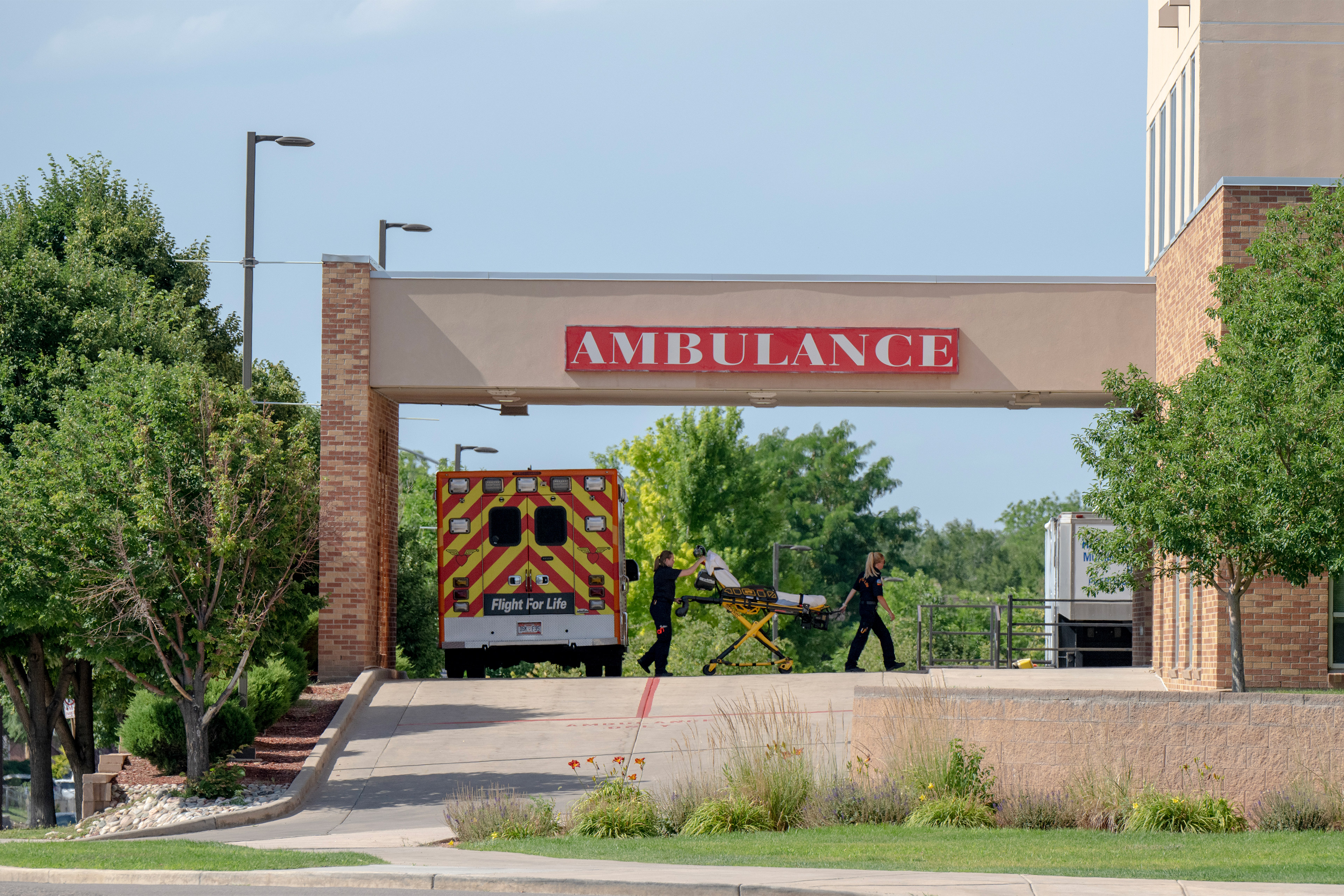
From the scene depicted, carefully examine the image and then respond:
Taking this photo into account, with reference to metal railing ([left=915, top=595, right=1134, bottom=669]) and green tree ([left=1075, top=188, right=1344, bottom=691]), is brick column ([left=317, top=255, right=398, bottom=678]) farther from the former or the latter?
green tree ([left=1075, top=188, right=1344, bottom=691])

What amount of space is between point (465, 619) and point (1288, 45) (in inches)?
670

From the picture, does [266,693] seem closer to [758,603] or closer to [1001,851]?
[758,603]

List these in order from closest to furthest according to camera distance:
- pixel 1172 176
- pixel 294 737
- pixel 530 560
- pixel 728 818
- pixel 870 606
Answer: pixel 728 818
pixel 294 737
pixel 870 606
pixel 530 560
pixel 1172 176

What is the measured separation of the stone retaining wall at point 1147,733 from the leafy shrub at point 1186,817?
53cm

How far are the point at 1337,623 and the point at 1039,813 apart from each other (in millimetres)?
8814

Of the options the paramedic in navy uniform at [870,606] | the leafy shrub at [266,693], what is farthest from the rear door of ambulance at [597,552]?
the leafy shrub at [266,693]

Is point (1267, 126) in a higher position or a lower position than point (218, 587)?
higher

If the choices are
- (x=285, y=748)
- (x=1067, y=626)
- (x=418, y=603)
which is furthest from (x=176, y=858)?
(x=418, y=603)

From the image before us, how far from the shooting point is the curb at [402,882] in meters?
8.91

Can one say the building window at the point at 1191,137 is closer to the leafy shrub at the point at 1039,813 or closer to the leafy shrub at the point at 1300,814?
the leafy shrub at the point at 1300,814

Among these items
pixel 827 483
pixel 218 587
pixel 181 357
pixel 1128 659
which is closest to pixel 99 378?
pixel 218 587

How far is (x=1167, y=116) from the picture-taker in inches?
1070

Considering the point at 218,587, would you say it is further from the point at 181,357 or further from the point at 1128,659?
the point at 1128,659

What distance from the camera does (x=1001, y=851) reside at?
10695 millimetres
